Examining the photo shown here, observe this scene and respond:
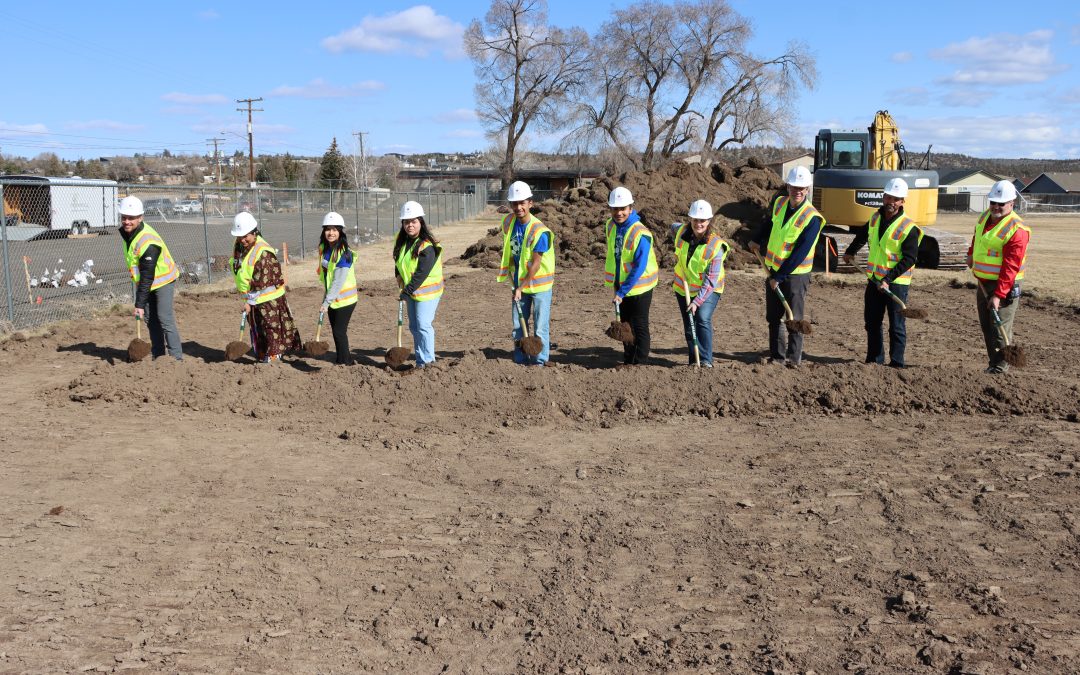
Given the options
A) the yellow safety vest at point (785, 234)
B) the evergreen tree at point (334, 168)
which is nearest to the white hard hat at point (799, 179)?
the yellow safety vest at point (785, 234)

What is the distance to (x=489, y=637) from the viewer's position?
408 centimetres

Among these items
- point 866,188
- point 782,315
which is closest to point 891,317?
point 782,315

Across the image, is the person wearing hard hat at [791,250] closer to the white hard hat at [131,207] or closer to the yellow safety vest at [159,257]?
the yellow safety vest at [159,257]

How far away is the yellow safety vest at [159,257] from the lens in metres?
8.76

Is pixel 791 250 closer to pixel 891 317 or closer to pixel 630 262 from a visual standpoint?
pixel 891 317

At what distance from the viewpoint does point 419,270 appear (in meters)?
8.30

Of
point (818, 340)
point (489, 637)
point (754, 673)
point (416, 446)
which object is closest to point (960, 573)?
point (754, 673)

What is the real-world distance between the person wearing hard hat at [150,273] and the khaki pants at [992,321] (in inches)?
321

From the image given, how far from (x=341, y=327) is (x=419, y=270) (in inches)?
45.4

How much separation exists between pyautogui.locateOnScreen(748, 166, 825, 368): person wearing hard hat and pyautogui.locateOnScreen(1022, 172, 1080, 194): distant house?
86.9 metres

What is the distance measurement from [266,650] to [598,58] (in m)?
52.1

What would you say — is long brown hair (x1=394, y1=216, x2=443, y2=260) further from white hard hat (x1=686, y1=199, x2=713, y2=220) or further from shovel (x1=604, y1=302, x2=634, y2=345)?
white hard hat (x1=686, y1=199, x2=713, y2=220)

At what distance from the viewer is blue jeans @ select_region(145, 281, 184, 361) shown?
9016 mm

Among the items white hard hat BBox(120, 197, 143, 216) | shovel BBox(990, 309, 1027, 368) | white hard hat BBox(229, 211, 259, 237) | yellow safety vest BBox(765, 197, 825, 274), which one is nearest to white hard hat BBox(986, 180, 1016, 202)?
shovel BBox(990, 309, 1027, 368)
